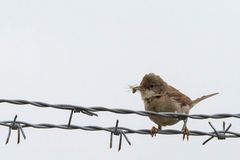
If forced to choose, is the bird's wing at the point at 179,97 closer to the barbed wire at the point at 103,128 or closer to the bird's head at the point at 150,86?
the bird's head at the point at 150,86

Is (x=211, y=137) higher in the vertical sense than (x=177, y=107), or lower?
lower

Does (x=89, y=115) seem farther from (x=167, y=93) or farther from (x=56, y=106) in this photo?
(x=167, y=93)

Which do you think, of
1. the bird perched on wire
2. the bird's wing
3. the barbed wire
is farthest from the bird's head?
the barbed wire

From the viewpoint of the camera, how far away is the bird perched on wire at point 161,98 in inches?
391

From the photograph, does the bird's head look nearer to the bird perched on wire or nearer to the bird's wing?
the bird perched on wire

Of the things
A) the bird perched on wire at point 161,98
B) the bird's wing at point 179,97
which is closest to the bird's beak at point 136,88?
the bird perched on wire at point 161,98

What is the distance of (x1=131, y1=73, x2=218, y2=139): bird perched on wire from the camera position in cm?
992

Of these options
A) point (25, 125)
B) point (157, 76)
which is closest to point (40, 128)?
point (25, 125)

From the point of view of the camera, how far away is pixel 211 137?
6844mm

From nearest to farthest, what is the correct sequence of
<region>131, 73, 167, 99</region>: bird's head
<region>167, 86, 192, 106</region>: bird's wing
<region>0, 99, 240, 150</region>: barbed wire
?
<region>0, 99, 240, 150</region>: barbed wire
<region>167, 86, 192, 106</region>: bird's wing
<region>131, 73, 167, 99</region>: bird's head

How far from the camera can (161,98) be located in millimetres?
10094

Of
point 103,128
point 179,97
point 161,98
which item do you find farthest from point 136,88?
point 103,128

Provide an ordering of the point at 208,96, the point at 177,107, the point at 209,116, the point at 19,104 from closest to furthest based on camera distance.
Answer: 1. the point at 19,104
2. the point at 209,116
3. the point at 177,107
4. the point at 208,96

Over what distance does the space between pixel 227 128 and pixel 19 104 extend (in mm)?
2139
